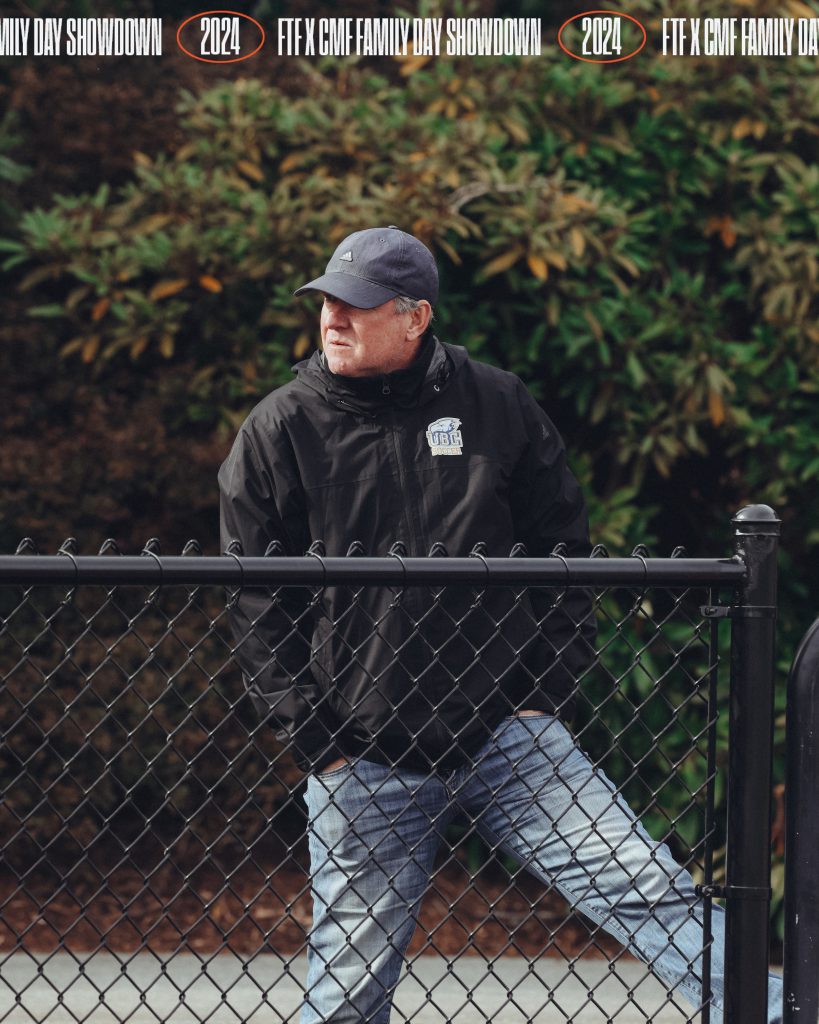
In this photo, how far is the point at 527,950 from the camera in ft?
16.0

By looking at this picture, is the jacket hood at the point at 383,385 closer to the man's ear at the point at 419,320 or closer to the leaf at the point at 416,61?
the man's ear at the point at 419,320

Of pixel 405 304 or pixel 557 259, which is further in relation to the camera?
pixel 557 259

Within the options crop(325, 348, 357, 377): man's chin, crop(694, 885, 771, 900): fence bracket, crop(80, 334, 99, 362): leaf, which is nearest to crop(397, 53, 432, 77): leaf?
crop(80, 334, 99, 362): leaf

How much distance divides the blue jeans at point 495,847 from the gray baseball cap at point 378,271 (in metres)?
0.89

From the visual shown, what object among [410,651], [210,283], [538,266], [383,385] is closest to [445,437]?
[383,385]

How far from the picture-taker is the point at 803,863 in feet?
7.51

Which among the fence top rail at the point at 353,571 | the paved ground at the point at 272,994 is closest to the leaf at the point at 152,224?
the paved ground at the point at 272,994

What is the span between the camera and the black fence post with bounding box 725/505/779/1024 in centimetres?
232

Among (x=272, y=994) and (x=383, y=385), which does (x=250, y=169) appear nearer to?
(x=383, y=385)

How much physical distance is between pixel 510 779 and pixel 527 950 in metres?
2.43

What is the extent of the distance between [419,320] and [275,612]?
2.23 ft

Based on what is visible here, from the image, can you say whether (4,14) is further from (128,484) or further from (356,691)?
(356,691)

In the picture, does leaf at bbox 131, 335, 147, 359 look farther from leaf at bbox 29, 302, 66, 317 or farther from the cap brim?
the cap brim

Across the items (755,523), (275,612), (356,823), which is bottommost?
(356,823)
